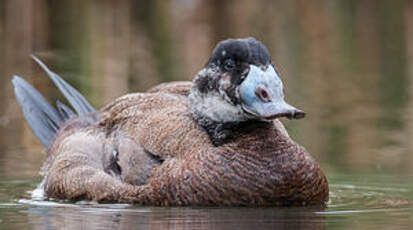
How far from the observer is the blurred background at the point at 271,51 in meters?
10.6

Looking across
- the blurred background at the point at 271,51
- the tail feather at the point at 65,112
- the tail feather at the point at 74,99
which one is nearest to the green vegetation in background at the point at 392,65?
the blurred background at the point at 271,51

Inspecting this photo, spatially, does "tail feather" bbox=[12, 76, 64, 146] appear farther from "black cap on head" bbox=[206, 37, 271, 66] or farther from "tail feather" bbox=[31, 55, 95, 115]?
"black cap on head" bbox=[206, 37, 271, 66]

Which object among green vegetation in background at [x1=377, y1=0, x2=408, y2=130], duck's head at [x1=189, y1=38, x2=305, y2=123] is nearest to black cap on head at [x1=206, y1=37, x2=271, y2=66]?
duck's head at [x1=189, y1=38, x2=305, y2=123]

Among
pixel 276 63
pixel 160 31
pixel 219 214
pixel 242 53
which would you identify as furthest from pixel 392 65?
pixel 219 214

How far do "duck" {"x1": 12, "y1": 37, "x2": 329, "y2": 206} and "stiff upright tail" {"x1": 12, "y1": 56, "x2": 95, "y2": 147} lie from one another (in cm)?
99

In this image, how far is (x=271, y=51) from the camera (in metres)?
17.1

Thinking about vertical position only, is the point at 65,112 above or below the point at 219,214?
above

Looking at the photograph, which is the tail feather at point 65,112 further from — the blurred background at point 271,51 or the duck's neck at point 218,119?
the duck's neck at point 218,119

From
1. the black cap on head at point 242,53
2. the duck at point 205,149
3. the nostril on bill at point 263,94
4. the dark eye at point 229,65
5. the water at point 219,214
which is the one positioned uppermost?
the black cap on head at point 242,53

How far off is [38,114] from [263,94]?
3061 mm

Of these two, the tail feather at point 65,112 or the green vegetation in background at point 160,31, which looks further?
the green vegetation in background at point 160,31

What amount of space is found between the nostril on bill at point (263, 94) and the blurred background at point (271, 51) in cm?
213

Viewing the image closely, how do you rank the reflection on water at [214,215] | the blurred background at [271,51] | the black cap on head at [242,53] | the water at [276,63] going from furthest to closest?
the blurred background at [271,51] → the black cap on head at [242,53] → the water at [276,63] → the reflection on water at [214,215]

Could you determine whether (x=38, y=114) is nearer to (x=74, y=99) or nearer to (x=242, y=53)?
(x=74, y=99)
